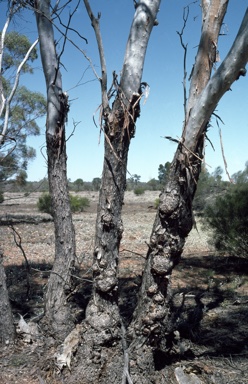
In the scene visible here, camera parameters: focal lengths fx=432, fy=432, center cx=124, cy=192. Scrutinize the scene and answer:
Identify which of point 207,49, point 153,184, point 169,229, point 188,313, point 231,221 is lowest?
point 188,313

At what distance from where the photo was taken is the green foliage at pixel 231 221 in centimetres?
927

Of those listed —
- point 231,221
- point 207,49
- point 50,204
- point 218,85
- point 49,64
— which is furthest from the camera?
point 50,204

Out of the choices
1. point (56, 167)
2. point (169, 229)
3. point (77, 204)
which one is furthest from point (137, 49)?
point (77, 204)

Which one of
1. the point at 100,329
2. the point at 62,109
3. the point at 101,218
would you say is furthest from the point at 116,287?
the point at 62,109

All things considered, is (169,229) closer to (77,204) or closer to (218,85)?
(218,85)

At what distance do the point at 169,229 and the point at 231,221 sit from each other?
6.36m

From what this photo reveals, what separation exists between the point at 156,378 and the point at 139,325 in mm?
427

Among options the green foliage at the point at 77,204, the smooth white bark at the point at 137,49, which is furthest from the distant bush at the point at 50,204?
the smooth white bark at the point at 137,49

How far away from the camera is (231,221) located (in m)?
9.50

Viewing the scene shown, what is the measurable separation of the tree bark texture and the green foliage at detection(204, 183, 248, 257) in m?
5.73

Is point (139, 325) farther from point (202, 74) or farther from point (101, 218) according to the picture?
point (202, 74)

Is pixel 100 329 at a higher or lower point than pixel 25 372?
higher

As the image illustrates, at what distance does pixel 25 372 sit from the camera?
144 inches

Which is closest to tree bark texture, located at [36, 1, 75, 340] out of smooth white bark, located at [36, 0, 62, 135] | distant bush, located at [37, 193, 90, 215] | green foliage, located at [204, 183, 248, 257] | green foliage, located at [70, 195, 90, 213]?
→ smooth white bark, located at [36, 0, 62, 135]
